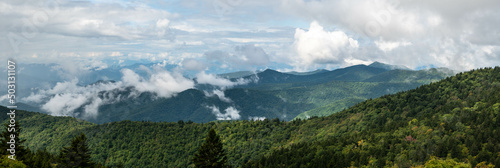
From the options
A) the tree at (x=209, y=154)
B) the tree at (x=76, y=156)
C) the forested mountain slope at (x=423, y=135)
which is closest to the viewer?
the tree at (x=76, y=156)

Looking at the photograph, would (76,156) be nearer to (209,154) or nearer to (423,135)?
(209,154)

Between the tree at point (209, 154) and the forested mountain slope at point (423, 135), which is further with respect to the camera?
the forested mountain slope at point (423, 135)

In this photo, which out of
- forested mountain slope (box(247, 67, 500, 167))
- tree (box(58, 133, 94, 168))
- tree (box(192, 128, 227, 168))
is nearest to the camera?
tree (box(58, 133, 94, 168))

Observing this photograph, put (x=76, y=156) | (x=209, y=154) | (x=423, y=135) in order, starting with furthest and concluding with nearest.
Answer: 1. (x=423, y=135)
2. (x=209, y=154)
3. (x=76, y=156)

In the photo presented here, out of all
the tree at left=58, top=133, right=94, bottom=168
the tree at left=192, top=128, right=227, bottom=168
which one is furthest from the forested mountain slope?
the tree at left=58, top=133, right=94, bottom=168

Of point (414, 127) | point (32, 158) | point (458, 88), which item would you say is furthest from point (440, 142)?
point (32, 158)

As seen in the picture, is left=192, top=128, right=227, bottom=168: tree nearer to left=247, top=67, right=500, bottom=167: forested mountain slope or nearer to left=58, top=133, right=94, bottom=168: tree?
left=58, top=133, right=94, bottom=168: tree

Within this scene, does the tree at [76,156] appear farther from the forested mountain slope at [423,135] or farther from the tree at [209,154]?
the forested mountain slope at [423,135]

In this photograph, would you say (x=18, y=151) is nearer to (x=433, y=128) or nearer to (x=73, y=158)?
(x=73, y=158)

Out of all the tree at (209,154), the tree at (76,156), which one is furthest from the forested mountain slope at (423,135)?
the tree at (76,156)

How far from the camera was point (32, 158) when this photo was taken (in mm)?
82438

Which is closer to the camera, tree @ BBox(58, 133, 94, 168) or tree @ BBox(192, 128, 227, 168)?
tree @ BBox(58, 133, 94, 168)

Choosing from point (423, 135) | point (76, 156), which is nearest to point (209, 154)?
point (76, 156)

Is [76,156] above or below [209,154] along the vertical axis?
above
